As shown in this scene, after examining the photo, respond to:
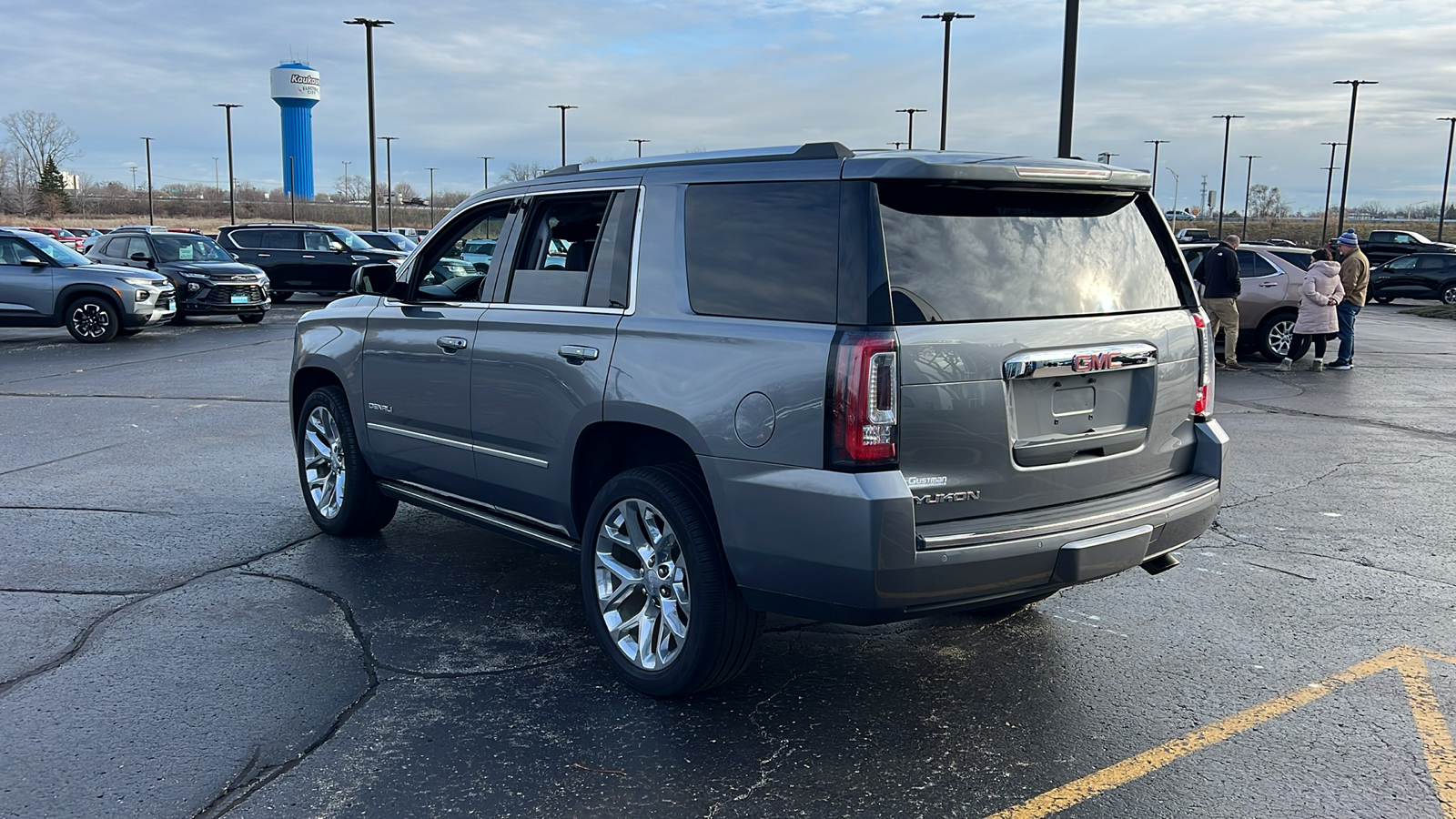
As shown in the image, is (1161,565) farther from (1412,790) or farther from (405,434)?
(405,434)

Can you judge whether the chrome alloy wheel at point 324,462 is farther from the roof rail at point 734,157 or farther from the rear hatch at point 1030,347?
the rear hatch at point 1030,347

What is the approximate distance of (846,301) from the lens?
141 inches

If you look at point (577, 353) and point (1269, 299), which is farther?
point (1269, 299)

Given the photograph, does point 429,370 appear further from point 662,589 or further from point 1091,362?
point 1091,362

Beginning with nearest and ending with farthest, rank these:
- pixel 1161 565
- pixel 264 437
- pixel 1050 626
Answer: pixel 1161 565 < pixel 1050 626 < pixel 264 437

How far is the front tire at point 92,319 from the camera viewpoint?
1816cm

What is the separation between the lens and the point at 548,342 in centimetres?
464

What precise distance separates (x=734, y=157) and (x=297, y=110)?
11754 cm

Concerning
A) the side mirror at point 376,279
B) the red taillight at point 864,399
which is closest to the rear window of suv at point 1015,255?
the red taillight at point 864,399

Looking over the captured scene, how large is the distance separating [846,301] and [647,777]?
5.26 ft

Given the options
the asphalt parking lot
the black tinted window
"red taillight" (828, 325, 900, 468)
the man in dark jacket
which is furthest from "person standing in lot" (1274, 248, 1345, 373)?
"red taillight" (828, 325, 900, 468)

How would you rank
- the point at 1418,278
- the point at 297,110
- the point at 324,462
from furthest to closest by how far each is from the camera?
1. the point at 297,110
2. the point at 1418,278
3. the point at 324,462

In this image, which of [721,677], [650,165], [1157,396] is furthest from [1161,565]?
[650,165]

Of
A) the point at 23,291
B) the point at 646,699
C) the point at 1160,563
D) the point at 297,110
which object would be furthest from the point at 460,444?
the point at 297,110
